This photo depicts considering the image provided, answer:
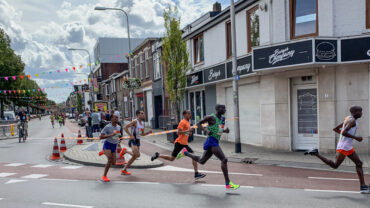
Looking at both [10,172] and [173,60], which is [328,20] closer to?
[173,60]

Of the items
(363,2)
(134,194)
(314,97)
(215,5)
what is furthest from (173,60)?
(134,194)

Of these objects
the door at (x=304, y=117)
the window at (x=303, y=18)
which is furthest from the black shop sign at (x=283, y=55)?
the door at (x=304, y=117)

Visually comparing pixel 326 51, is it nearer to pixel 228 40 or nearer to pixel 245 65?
pixel 245 65

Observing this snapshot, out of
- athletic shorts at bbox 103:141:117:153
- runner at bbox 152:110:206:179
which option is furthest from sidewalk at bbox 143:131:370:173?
athletic shorts at bbox 103:141:117:153

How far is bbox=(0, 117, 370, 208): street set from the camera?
17.2 ft

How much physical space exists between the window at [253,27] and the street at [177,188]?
5.89 meters

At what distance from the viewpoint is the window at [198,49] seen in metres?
17.1

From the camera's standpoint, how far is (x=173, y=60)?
1507 cm

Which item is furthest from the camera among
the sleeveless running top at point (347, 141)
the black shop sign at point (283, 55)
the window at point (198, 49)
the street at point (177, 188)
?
the window at point (198, 49)

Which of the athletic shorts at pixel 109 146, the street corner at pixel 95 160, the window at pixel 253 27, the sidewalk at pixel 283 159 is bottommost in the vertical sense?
the sidewalk at pixel 283 159

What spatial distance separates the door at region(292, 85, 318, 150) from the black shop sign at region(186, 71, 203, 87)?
20.9 feet

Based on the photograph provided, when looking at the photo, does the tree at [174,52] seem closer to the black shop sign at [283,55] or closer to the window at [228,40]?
the window at [228,40]

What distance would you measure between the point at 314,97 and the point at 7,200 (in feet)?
32.7

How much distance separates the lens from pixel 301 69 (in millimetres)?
10562
